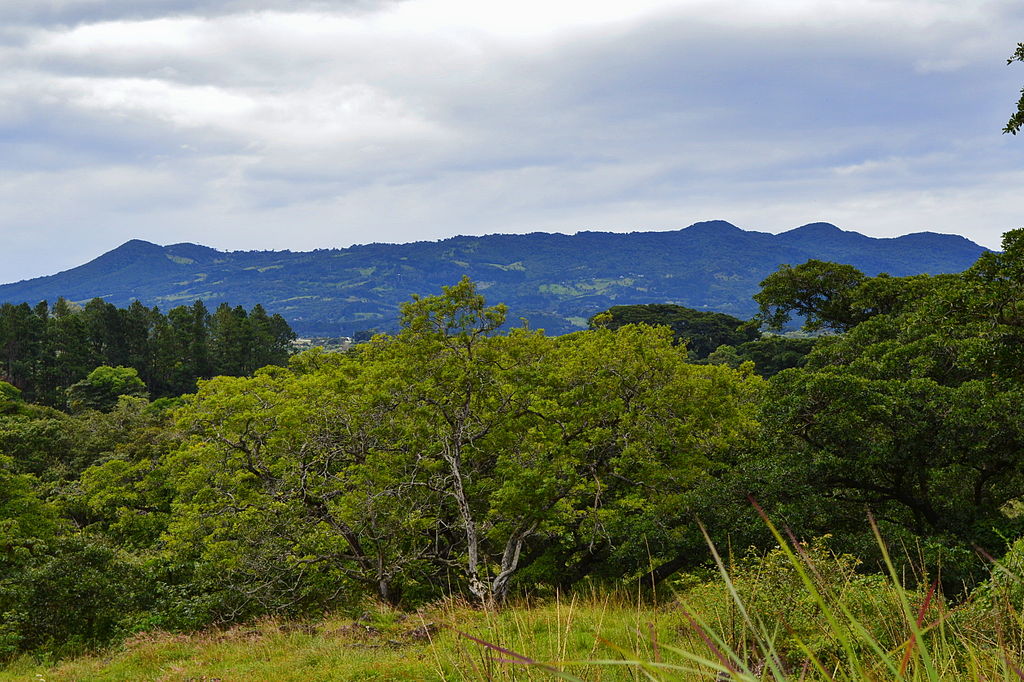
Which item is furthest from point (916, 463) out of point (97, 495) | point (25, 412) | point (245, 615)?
point (25, 412)

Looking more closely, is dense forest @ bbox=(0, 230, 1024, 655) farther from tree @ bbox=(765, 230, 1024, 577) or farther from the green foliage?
the green foliage

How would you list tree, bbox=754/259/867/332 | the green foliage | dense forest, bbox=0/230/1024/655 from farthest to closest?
the green foliage → tree, bbox=754/259/867/332 → dense forest, bbox=0/230/1024/655

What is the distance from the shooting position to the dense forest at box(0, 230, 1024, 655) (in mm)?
14961

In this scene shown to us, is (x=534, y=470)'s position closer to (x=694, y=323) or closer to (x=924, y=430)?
(x=924, y=430)

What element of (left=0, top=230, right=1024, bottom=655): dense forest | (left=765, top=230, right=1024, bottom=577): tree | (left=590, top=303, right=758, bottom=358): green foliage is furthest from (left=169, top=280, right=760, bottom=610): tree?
(left=590, top=303, right=758, bottom=358): green foliage

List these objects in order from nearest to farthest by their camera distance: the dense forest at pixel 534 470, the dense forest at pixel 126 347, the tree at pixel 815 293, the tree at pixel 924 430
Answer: the tree at pixel 924 430 → the dense forest at pixel 534 470 → the tree at pixel 815 293 → the dense forest at pixel 126 347

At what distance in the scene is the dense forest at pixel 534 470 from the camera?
1496cm

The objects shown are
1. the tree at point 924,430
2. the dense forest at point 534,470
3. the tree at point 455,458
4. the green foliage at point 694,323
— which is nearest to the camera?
the tree at point 924,430

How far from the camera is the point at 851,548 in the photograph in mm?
14414

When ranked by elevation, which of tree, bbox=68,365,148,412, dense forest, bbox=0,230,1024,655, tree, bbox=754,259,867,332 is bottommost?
tree, bbox=68,365,148,412

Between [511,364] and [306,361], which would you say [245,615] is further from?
[306,361]

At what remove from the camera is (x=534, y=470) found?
1577cm

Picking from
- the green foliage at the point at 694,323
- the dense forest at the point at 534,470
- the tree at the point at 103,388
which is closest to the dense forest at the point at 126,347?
the tree at the point at 103,388

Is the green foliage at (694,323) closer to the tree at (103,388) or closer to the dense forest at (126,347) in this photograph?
the dense forest at (126,347)
